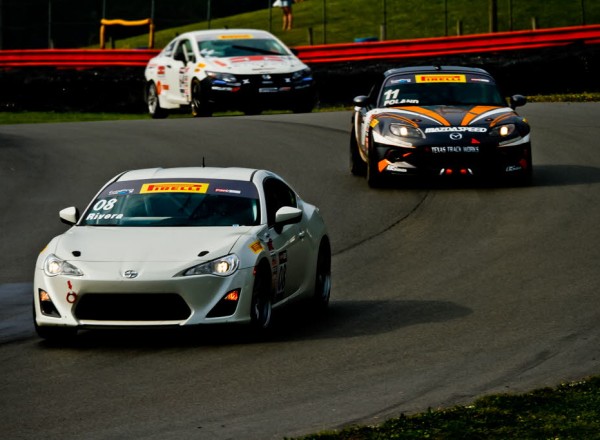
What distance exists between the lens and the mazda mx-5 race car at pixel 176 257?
32.6 feet

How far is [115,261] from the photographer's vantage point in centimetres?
1001

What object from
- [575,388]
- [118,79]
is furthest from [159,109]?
[575,388]

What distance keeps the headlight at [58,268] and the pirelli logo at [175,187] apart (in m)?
1.20

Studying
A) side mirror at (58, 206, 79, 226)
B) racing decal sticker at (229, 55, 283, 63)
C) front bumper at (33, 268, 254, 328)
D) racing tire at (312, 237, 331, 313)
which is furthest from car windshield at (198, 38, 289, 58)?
front bumper at (33, 268, 254, 328)

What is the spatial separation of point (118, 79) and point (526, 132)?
1487 centimetres

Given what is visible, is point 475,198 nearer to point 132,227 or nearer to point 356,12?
point 132,227

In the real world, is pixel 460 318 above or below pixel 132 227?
below

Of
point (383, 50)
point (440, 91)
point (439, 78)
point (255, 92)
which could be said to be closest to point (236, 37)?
point (255, 92)

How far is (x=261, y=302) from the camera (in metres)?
10.4

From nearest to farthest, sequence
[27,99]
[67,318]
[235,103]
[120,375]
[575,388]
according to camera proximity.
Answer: [575,388] → [120,375] → [67,318] → [235,103] → [27,99]

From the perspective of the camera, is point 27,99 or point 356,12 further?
point 356,12

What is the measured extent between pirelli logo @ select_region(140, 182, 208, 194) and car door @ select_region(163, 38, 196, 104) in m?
16.3

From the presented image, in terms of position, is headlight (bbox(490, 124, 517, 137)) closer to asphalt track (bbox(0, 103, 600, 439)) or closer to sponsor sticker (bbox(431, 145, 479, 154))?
sponsor sticker (bbox(431, 145, 479, 154))

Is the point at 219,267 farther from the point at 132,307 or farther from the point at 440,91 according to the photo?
the point at 440,91
